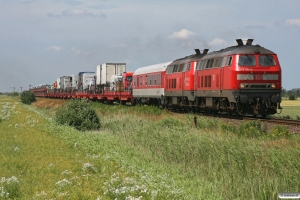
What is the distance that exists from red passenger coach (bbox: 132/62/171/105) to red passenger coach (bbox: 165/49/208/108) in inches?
58.2

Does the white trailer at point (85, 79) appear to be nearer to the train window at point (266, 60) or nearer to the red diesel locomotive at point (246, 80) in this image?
the red diesel locomotive at point (246, 80)

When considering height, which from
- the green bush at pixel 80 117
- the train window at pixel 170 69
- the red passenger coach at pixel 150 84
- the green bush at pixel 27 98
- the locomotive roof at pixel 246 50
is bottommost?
Answer: the green bush at pixel 27 98

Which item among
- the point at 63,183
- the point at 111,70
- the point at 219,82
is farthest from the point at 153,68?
the point at 63,183

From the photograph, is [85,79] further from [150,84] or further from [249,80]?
[249,80]

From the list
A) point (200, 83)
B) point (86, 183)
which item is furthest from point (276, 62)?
point (86, 183)

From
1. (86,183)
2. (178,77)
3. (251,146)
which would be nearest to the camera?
(86,183)

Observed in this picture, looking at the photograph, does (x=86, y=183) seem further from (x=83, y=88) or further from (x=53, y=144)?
(x=83, y=88)

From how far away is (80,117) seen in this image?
→ 98.7 ft

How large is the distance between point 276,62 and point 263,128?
6.73m

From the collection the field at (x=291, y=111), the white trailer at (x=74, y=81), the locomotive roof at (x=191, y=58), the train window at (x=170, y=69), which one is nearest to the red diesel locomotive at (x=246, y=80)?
the field at (x=291, y=111)

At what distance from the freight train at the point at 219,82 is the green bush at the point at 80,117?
6769 millimetres

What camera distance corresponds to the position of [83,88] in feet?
249

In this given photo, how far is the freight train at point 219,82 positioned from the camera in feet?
88.8

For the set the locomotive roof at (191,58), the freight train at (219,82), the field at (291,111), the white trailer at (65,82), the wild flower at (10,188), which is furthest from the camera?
the white trailer at (65,82)
